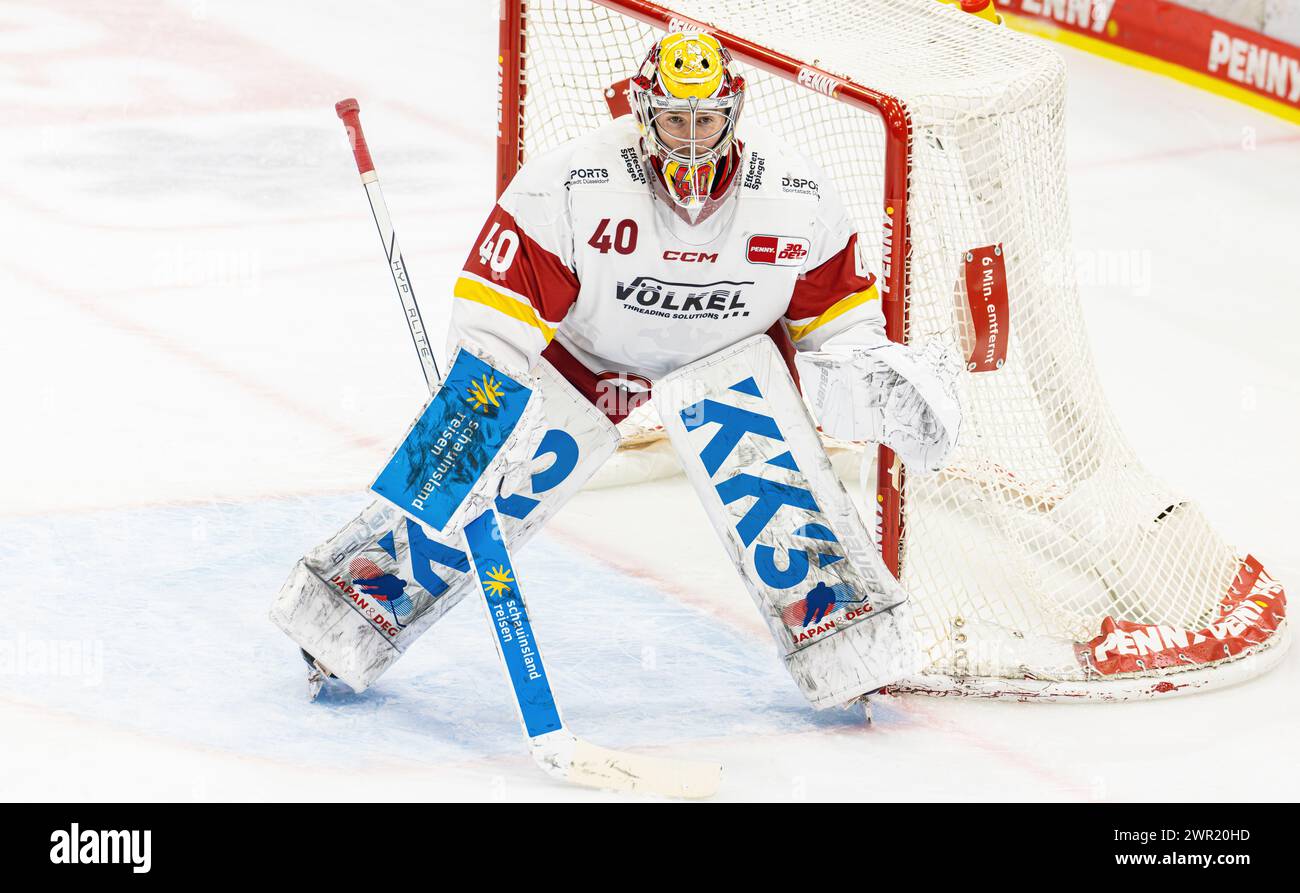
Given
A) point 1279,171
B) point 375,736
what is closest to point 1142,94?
point 1279,171

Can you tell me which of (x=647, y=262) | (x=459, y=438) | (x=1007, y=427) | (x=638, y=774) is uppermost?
Answer: (x=647, y=262)

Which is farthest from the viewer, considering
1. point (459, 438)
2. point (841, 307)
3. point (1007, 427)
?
Result: point (1007, 427)

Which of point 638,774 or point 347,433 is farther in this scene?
point 347,433

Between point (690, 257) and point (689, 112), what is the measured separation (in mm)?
284

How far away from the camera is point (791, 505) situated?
3.82 meters

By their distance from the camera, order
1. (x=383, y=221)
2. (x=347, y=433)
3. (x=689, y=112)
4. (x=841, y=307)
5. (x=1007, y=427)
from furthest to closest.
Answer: (x=347, y=433) < (x=1007, y=427) < (x=383, y=221) < (x=841, y=307) < (x=689, y=112)

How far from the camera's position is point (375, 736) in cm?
381

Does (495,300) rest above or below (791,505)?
above

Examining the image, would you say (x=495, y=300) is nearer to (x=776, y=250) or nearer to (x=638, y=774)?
(x=776, y=250)

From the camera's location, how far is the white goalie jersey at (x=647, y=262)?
3.63 metres

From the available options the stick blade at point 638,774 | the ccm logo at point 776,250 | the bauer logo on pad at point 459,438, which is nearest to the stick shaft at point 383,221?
the bauer logo on pad at point 459,438

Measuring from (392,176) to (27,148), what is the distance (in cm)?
134

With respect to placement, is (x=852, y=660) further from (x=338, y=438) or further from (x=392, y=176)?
(x=392, y=176)

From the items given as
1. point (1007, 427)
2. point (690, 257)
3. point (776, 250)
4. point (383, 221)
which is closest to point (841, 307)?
point (776, 250)
